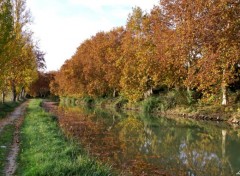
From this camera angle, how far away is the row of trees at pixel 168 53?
2514 centimetres

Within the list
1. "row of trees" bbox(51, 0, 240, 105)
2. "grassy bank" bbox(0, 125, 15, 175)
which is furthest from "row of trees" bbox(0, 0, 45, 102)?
"row of trees" bbox(51, 0, 240, 105)

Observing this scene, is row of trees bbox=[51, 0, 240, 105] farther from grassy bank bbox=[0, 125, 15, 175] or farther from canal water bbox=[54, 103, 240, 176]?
grassy bank bbox=[0, 125, 15, 175]

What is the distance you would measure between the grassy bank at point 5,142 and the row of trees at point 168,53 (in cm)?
1388

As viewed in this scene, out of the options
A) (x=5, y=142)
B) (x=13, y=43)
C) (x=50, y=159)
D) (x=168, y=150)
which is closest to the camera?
(x=50, y=159)

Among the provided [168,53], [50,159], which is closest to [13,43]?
[168,53]

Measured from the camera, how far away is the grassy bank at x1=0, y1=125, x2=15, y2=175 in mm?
11402

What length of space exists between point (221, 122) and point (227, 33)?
8.81m

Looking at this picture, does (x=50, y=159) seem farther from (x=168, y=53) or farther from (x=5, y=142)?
(x=168, y=53)

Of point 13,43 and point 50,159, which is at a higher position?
point 13,43

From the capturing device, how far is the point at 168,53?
2997 cm

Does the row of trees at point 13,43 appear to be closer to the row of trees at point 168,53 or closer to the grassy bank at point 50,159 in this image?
the grassy bank at point 50,159

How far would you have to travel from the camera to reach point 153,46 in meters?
40.4

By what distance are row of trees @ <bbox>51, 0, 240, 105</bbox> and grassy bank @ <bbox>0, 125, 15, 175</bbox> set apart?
13881 millimetres

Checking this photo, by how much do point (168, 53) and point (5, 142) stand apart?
18.9 metres
